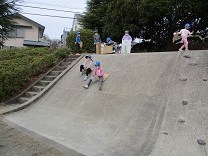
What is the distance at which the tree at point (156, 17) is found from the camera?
1285cm

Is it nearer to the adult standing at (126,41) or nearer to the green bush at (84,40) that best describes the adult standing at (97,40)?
the green bush at (84,40)

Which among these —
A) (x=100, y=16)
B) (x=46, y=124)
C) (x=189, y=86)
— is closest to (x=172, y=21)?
(x=100, y=16)

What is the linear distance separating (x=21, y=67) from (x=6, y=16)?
7.24 feet

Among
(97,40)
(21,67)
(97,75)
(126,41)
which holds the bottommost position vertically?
(97,75)

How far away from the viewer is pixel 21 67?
9.46 metres

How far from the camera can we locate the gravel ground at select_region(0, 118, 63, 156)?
169 inches

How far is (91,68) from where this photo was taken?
9047 mm

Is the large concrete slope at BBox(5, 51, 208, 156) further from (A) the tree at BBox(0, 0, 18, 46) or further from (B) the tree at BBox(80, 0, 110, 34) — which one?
(B) the tree at BBox(80, 0, 110, 34)

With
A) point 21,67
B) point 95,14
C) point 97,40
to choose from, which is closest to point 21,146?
point 21,67

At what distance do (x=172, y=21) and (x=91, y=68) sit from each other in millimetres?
8088

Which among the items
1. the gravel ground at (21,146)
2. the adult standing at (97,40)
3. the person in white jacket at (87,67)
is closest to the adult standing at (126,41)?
the adult standing at (97,40)

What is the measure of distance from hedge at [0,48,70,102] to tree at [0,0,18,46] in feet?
4.87

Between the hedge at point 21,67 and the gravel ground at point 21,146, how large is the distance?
345 centimetres

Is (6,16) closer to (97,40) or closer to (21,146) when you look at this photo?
(97,40)
